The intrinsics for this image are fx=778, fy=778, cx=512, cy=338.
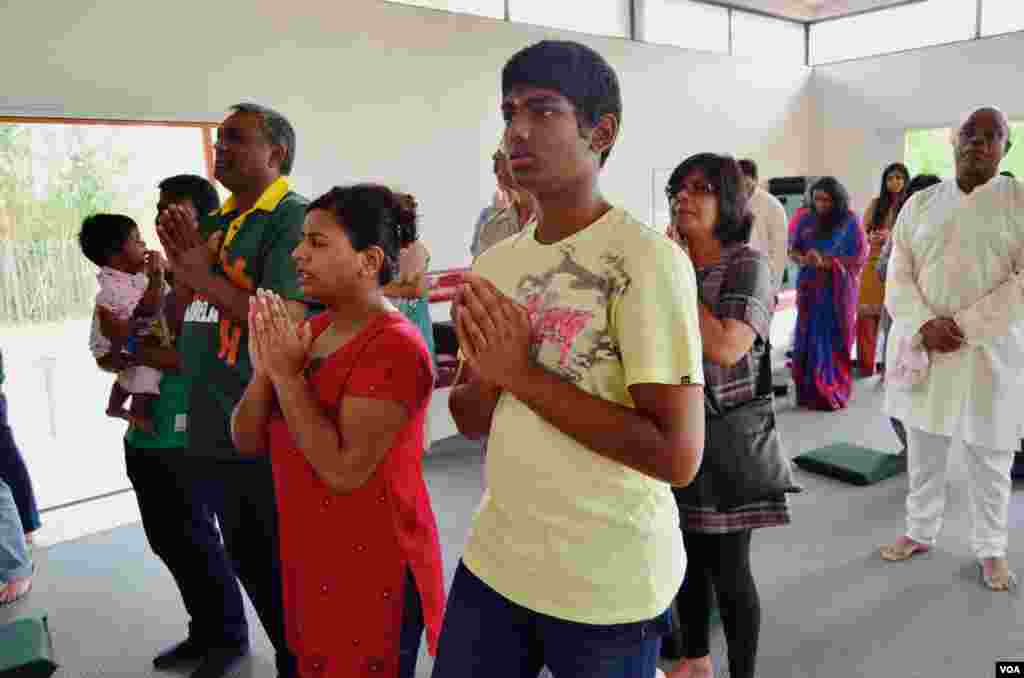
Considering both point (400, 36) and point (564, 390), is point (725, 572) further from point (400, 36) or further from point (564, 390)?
point (400, 36)

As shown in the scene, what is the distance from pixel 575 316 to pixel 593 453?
19 centimetres

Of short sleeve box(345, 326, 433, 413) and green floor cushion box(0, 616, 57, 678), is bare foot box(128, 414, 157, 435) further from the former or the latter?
short sleeve box(345, 326, 433, 413)

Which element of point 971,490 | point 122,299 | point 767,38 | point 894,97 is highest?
point 767,38

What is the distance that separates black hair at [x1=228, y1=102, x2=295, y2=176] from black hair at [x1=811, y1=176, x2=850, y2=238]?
4197 millimetres

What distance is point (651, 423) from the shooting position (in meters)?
1.03

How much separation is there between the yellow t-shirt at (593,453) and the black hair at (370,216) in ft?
1.86

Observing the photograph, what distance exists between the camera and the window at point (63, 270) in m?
3.79

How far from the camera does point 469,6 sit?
17.7 ft

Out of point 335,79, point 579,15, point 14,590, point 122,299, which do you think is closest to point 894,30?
point 579,15

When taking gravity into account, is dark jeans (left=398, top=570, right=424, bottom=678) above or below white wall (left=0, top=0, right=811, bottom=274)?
below

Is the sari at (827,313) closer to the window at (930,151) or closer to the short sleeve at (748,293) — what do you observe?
the window at (930,151)

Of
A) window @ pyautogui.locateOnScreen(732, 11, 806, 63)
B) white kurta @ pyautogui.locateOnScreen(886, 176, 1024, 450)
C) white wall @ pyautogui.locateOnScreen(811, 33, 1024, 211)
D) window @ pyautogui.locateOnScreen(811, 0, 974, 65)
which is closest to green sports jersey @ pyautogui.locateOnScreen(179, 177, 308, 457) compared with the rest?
white kurta @ pyautogui.locateOnScreen(886, 176, 1024, 450)

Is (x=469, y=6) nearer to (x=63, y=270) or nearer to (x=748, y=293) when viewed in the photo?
(x=63, y=270)

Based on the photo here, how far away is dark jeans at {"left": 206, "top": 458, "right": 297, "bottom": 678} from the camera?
75.7 inches
